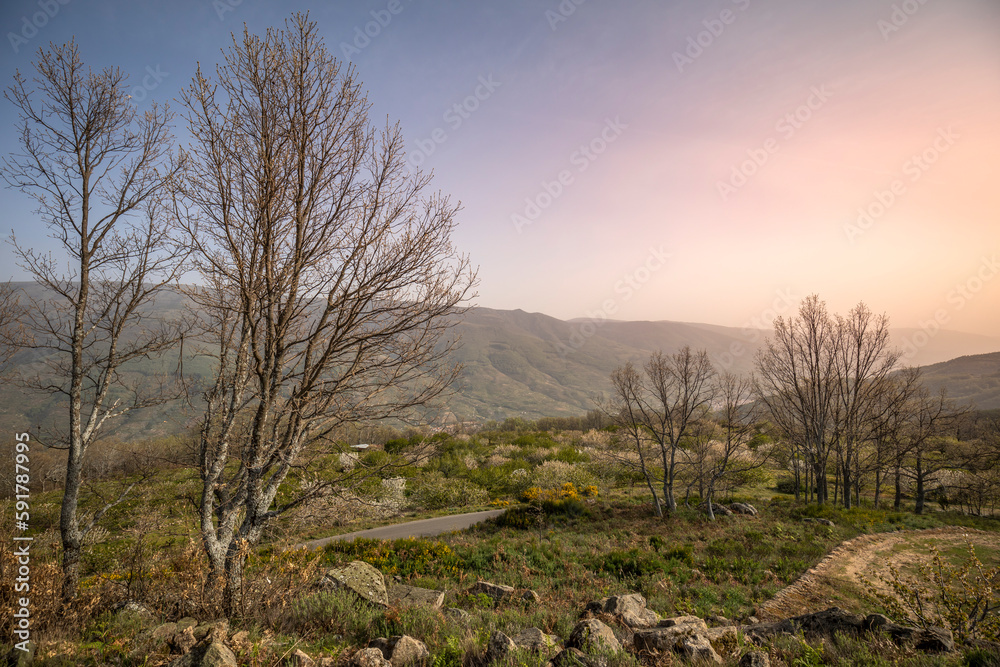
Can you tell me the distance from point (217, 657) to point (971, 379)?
618 feet

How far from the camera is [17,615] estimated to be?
4.55 metres

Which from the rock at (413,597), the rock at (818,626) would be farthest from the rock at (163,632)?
the rock at (818,626)

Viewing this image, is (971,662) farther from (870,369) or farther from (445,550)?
(870,369)

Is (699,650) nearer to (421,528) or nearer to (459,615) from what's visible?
(459,615)

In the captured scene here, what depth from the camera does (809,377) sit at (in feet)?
65.1

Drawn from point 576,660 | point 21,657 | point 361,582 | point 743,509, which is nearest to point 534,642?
point 576,660

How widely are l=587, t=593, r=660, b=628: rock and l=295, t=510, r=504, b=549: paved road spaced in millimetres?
8996

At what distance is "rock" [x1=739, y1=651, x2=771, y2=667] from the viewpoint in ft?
13.9

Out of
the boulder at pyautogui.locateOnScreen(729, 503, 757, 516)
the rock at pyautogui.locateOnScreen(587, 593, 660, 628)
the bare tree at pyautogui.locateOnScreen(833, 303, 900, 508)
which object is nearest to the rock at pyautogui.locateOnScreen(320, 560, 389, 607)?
the rock at pyautogui.locateOnScreen(587, 593, 660, 628)

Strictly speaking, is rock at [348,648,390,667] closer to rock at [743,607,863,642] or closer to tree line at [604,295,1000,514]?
rock at [743,607,863,642]

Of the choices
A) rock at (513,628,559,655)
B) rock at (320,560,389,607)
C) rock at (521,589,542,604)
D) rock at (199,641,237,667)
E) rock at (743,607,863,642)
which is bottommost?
rock at (521,589,542,604)

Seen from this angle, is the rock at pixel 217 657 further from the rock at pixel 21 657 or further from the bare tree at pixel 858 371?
the bare tree at pixel 858 371

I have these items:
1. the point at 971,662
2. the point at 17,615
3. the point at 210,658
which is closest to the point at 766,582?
the point at 971,662

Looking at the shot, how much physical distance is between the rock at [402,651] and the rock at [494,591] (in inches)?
155
